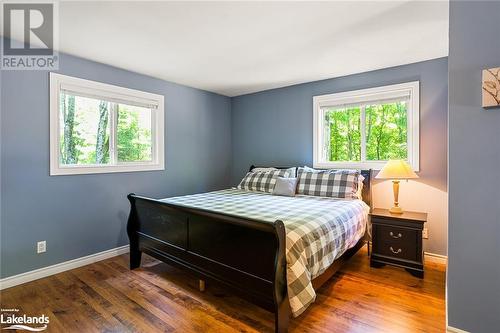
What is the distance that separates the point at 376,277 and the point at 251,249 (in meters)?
1.56

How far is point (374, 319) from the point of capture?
1.92 m

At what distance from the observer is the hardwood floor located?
1862 millimetres

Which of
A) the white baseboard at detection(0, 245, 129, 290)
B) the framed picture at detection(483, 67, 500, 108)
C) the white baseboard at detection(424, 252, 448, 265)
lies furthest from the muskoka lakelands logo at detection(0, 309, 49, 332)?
the white baseboard at detection(424, 252, 448, 265)

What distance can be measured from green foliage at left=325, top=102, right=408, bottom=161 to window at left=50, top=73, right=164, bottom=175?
254 cm

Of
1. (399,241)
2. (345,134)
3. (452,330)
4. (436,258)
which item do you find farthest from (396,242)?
(345,134)

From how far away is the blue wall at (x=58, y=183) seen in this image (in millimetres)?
2469

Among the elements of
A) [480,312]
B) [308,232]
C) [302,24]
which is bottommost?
[480,312]

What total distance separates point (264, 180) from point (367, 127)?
159 centimetres

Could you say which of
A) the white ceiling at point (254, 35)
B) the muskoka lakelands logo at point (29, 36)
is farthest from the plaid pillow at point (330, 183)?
the muskoka lakelands logo at point (29, 36)

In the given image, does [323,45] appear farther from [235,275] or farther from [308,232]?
[235,275]

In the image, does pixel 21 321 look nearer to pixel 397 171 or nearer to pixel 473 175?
pixel 473 175

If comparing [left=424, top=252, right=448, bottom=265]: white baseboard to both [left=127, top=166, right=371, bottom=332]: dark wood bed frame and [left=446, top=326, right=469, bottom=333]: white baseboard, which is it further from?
[left=446, top=326, right=469, bottom=333]: white baseboard

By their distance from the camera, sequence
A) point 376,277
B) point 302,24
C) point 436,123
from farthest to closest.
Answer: point 436,123, point 376,277, point 302,24

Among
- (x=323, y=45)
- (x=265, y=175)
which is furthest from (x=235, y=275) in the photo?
(x=323, y=45)
